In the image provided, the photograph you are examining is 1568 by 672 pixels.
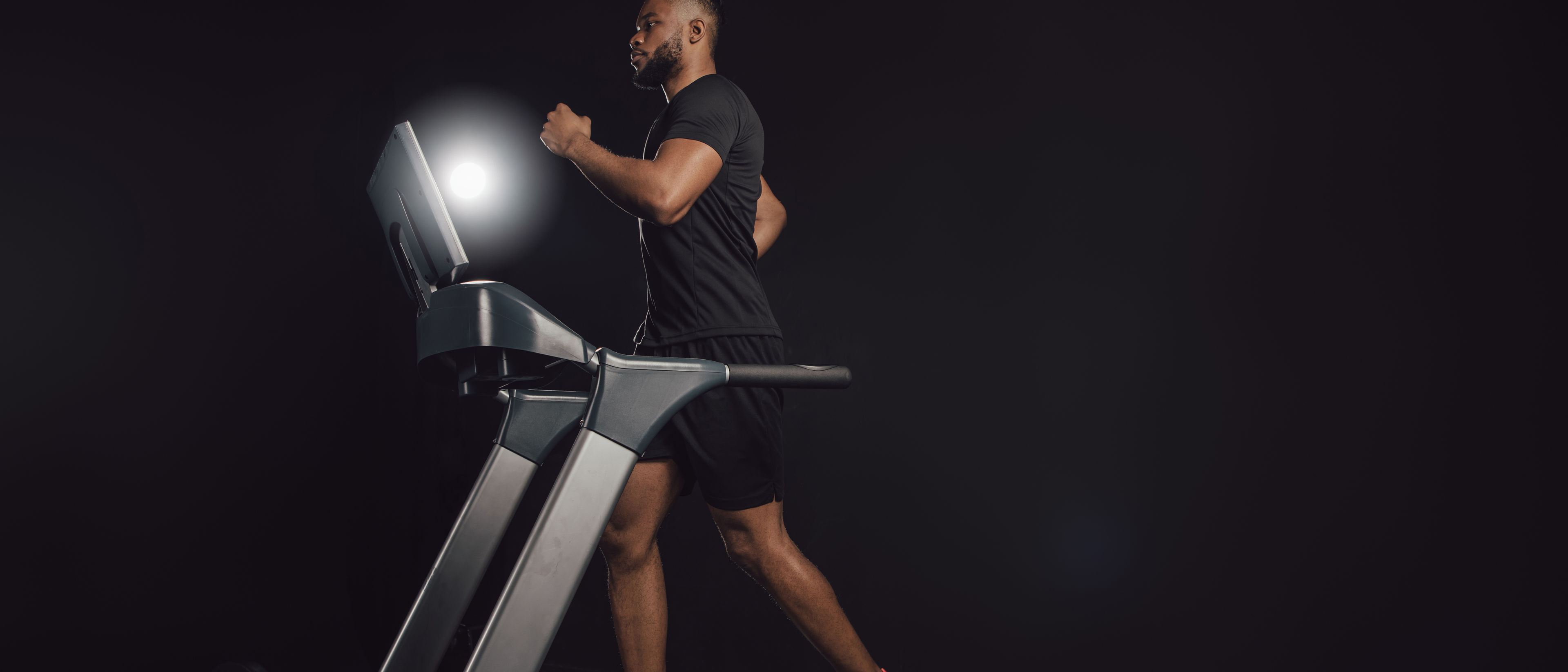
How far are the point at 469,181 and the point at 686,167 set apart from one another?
1.56 metres

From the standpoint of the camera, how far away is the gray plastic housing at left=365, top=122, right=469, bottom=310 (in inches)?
34.1

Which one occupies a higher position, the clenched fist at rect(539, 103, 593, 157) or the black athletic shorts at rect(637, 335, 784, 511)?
the clenched fist at rect(539, 103, 593, 157)

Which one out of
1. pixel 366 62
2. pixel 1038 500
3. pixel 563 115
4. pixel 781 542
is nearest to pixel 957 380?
pixel 1038 500

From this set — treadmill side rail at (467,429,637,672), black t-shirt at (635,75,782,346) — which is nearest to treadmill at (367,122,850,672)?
treadmill side rail at (467,429,637,672)

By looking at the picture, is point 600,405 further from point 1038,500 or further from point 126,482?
point 126,482

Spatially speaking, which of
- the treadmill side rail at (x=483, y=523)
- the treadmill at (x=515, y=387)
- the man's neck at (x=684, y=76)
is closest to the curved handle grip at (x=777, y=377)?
the treadmill at (x=515, y=387)

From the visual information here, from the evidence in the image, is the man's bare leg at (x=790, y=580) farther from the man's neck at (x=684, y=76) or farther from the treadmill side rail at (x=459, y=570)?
the man's neck at (x=684, y=76)

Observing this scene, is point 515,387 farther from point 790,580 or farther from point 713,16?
A: point 713,16

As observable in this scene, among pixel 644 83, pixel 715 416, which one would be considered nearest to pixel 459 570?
pixel 715 416

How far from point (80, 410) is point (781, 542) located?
5.50ft

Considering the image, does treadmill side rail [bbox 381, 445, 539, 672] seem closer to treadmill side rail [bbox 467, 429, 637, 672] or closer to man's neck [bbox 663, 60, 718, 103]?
treadmill side rail [bbox 467, 429, 637, 672]

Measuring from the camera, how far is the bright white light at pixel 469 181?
239 centimetres

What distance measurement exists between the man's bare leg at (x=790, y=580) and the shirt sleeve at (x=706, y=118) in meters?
0.67

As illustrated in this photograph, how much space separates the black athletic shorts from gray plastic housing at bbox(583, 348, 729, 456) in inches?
13.4
